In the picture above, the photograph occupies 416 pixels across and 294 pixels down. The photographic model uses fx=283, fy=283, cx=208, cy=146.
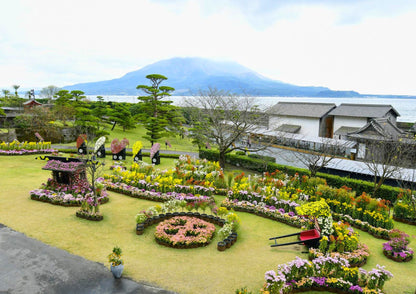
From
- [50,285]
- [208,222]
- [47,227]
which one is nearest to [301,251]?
[208,222]

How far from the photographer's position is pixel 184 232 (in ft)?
31.7

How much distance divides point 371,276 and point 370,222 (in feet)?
17.8

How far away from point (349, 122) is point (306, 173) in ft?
65.0

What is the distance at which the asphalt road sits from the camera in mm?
6668

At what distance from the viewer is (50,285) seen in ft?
22.2

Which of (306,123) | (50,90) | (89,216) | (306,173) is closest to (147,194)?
(89,216)

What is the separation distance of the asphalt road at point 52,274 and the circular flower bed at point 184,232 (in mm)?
2185

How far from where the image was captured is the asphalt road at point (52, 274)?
6668 mm

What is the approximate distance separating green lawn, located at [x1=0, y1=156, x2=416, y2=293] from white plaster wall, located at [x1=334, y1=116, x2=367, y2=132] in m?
23.5

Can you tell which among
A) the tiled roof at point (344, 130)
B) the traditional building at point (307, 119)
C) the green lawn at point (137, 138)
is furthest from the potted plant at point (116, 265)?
the tiled roof at point (344, 130)

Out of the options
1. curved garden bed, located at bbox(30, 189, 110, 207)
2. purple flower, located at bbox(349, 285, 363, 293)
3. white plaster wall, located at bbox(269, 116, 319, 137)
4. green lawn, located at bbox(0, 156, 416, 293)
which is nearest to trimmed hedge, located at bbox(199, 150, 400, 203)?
green lawn, located at bbox(0, 156, 416, 293)

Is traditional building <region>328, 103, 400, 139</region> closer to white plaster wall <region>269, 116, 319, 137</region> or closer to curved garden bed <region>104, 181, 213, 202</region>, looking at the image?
white plaster wall <region>269, 116, 319, 137</region>

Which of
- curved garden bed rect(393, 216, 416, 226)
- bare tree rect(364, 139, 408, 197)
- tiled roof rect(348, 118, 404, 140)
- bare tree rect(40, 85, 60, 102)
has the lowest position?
curved garden bed rect(393, 216, 416, 226)

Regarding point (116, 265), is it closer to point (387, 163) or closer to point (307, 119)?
point (387, 163)
